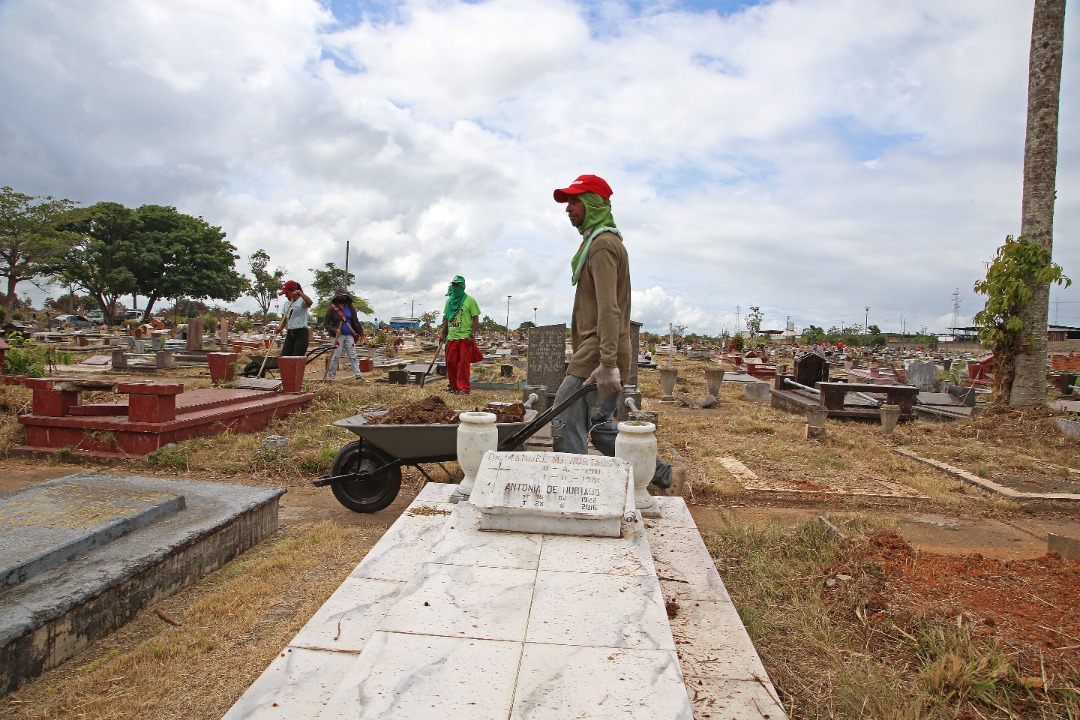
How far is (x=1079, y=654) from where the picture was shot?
2.33 meters

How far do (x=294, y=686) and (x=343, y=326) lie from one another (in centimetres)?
965

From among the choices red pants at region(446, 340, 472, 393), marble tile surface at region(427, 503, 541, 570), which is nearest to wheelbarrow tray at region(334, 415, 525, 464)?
marble tile surface at region(427, 503, 541, 570)

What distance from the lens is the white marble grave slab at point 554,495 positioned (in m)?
2.85

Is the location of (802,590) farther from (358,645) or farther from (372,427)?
(372,427)

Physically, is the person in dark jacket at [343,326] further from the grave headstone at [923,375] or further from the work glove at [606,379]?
the grave headstone at [923,375]

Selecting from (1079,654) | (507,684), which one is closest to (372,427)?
(507,684)

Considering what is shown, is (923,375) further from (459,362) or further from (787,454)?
(459,362)

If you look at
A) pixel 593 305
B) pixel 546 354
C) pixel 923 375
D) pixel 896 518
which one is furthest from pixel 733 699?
pixel 923 375

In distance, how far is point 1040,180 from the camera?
903cm

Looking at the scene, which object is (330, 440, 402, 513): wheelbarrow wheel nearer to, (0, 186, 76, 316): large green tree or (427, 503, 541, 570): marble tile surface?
(427, 503, 541, 570): marble tile surface

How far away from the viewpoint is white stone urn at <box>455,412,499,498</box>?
3.52 metres

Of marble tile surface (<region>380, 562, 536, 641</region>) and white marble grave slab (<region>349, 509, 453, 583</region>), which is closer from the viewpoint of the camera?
marble tile surface (<region>380, 562, 536, 641</region>)

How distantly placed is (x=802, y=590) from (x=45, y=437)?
19.9 ft

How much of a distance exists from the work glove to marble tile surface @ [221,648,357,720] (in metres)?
1.87
